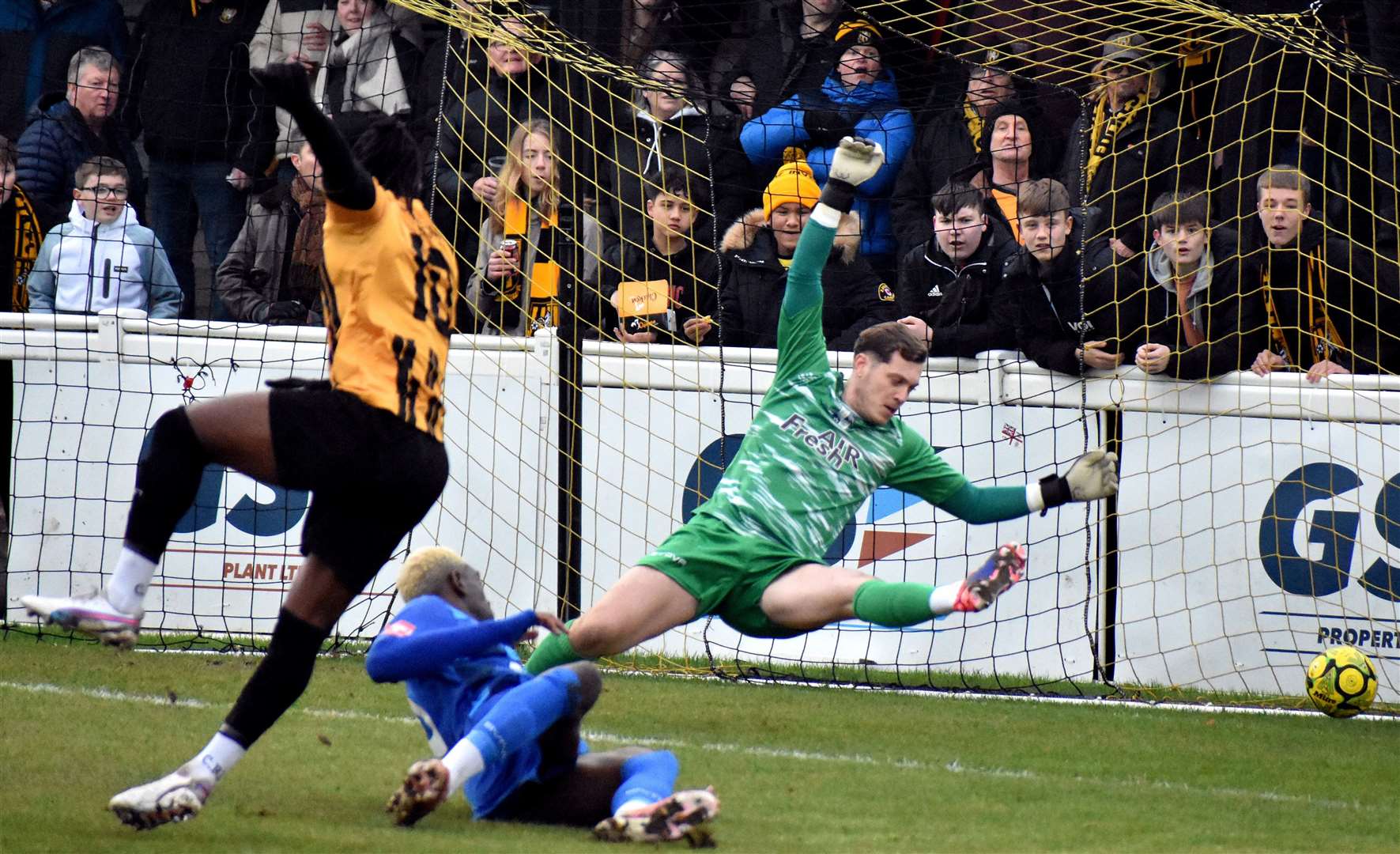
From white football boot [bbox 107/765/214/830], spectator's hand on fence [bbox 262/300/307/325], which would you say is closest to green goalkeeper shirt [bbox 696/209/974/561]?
white football boot [bbox 107/765/214/830]

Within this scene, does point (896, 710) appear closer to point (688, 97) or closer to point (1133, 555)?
point (1133, 555)

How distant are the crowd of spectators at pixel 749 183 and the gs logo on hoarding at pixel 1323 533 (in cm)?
54

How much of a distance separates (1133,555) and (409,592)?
4.38 metres

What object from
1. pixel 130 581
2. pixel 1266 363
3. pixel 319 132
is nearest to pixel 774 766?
pixel 130 581

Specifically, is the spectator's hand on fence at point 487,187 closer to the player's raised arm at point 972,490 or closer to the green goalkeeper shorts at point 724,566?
the player's raised arm at point 972,490

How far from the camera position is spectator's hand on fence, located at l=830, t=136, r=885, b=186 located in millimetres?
6414

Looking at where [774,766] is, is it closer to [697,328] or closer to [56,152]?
[697,328]

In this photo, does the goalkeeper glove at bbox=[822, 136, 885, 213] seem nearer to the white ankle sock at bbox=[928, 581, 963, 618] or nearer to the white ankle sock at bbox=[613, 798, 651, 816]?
the white ankle sock at bbox=[928, 581, 963, 618]

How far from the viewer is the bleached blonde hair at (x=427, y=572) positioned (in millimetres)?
4984

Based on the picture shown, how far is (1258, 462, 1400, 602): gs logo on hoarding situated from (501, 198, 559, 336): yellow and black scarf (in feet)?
12.5

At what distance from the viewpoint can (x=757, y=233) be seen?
9.43 metres

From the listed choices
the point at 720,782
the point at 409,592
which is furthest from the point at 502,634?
the point at 720,782

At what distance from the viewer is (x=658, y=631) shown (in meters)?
6.30

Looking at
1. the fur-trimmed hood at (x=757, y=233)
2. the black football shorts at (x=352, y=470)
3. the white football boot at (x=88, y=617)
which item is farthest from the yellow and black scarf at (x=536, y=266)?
the white football boot at (x=88, y=617)
